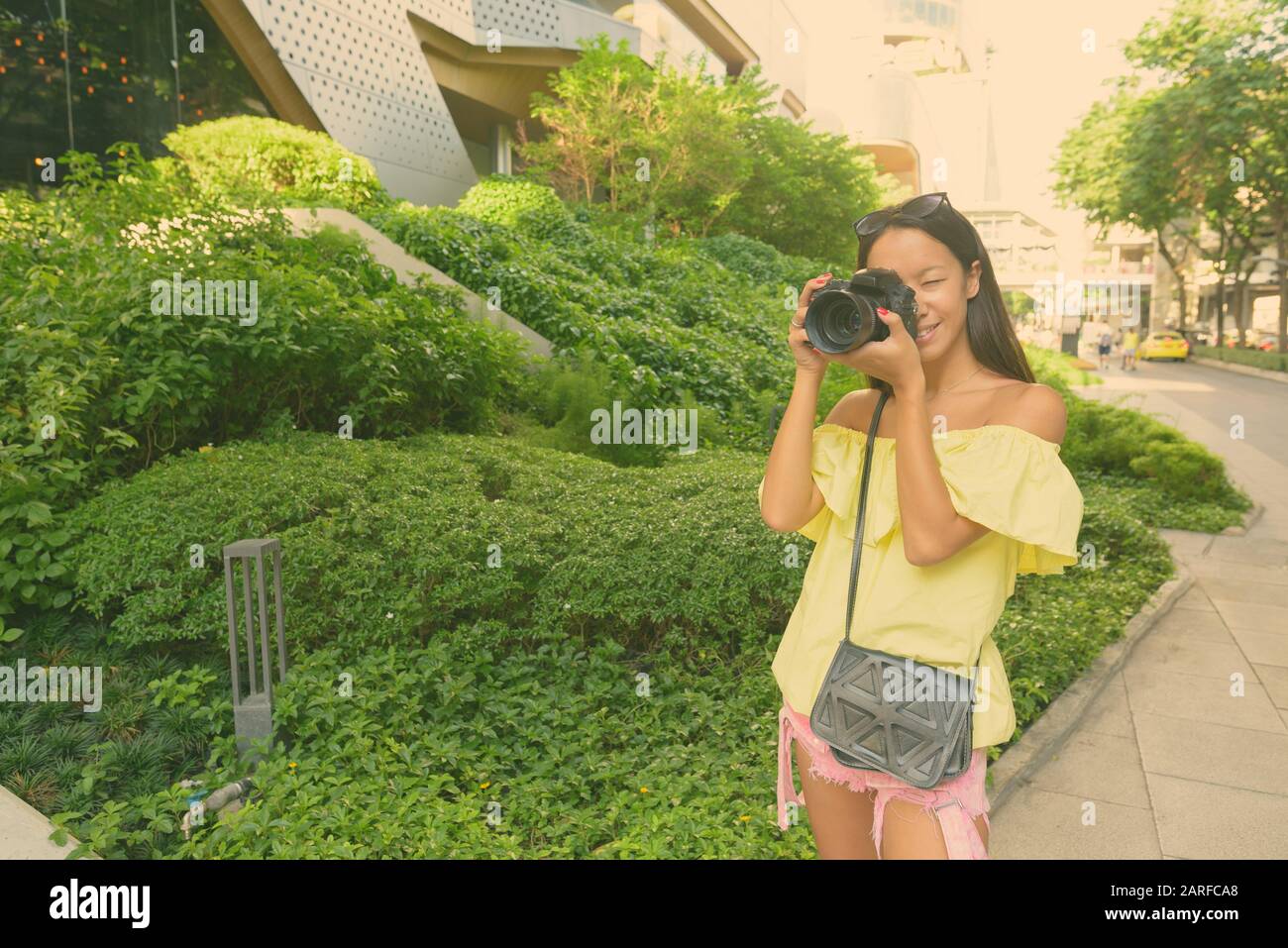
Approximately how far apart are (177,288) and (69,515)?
4.69 feet

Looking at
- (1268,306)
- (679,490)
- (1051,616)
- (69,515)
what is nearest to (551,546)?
(679,490)

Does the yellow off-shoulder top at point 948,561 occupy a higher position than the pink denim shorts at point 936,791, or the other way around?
the yellow off-shoulder top at point 948,561

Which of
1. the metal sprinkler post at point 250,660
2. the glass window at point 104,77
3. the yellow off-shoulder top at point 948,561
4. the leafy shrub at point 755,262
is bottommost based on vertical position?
the metal sprinkler post at point 250,660

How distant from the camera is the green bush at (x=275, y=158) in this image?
11391 millimetres

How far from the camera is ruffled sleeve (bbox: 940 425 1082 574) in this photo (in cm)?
159

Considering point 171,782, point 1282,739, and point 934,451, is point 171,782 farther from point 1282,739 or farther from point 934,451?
point 1282,739

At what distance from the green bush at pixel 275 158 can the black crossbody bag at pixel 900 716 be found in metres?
10.5

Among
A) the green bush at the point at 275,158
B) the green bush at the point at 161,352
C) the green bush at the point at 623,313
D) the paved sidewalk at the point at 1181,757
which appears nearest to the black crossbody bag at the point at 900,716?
the paved sidewalk at the point at 1181,757

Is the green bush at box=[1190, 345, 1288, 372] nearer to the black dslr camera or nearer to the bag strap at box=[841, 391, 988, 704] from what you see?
the bag strap at box=[841, 391, 988, 704]

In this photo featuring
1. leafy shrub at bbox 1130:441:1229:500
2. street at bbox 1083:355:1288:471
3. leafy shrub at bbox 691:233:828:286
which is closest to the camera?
leafy shrub at bbox 1130:441:1229:500

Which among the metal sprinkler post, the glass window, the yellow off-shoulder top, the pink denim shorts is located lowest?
the metal sprinkler post

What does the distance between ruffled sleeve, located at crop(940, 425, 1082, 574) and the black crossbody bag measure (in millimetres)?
250

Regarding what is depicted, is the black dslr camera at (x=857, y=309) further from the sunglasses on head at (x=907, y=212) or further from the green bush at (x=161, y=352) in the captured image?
the green bush at (x=161, y=352)

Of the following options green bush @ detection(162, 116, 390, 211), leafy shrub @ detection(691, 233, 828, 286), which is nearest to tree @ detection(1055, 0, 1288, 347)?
leafy shrub @ detection(691, 233, 828, 286)
